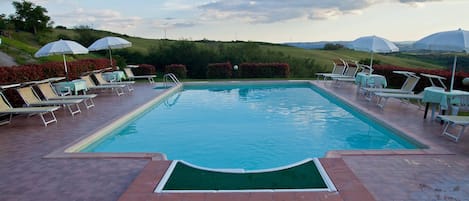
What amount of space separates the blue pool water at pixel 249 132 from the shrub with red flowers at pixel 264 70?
5.66 m

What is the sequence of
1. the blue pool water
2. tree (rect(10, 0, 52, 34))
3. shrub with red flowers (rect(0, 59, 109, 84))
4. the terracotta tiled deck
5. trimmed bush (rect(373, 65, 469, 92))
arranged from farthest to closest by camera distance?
1. tree (rect(10, 0, 52, 34))
2. trimmed bush (rect(373, 65, 469, 92))
3. shrub with red flowers (rect(0, 59, 109, 84))
4. the blue pool water
5. the terracotta tiled deck

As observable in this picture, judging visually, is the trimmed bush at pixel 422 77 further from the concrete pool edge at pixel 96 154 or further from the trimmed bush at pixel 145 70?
the trimmed bush at pixel 145 70

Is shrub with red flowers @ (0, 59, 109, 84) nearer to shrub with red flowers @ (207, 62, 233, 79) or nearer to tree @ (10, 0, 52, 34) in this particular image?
shrub with red flowers @ (207, 62, 233, 79)

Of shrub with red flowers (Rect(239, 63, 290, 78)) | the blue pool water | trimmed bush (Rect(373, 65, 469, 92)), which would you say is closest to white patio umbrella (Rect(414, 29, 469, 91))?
the blue pool water

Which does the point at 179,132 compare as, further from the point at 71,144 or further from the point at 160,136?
the point at 71,144

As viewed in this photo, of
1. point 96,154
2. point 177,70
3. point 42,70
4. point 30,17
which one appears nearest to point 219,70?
point 177,70

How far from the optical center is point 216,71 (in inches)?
679

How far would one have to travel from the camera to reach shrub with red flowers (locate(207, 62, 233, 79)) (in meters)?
17.0

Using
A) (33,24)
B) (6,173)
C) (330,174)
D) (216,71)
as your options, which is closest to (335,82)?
(216,71)

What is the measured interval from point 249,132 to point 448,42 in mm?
4477

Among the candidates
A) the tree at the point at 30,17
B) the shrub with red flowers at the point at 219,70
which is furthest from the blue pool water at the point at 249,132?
the tree at the point at 30,17

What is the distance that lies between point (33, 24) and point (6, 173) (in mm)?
28990

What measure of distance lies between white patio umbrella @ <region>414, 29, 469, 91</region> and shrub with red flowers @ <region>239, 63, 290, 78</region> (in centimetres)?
986

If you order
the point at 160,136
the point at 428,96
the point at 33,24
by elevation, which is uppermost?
the point at 33,24
